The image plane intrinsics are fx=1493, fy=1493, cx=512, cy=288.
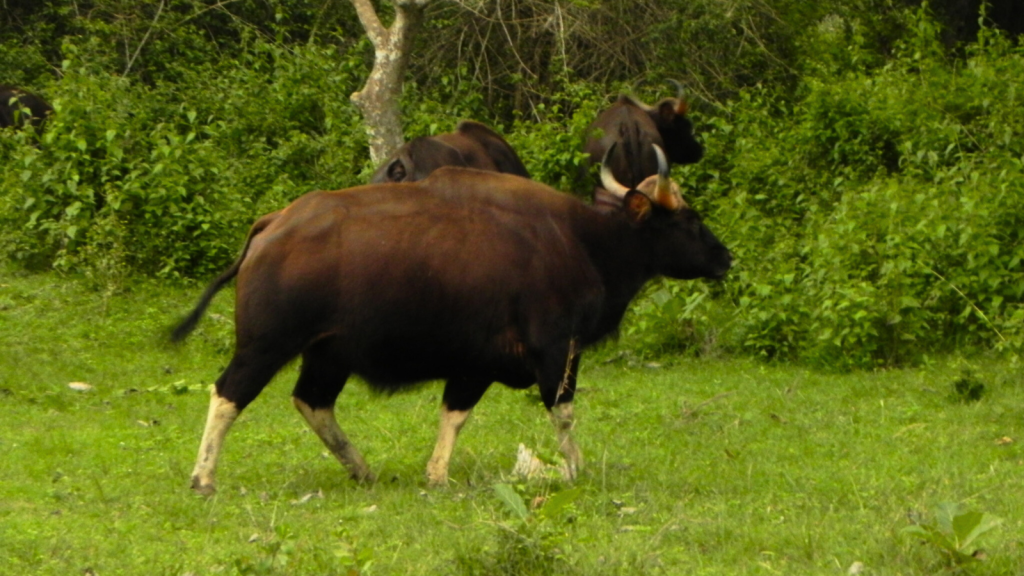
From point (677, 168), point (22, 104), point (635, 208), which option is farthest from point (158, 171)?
point (635, 208)

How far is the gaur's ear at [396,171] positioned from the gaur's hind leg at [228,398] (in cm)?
313

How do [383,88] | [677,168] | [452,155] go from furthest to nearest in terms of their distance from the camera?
[677,168]
[383,88]
[452,155]

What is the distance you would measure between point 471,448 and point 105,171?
18.9 ft

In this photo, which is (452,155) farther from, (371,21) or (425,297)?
(371,21)

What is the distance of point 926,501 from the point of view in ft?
19.1

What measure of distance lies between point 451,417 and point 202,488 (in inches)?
46.1

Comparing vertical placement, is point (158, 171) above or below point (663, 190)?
below

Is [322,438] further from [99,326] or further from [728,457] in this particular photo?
[99,326]

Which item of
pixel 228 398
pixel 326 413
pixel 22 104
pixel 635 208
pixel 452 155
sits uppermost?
pixel 635 208

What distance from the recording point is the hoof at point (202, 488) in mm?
6254

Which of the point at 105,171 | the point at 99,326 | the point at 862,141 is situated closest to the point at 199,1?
the point at 105,171

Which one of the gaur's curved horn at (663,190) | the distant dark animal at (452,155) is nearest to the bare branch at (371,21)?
the distant dark animal at (452,155)

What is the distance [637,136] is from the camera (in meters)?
12.0

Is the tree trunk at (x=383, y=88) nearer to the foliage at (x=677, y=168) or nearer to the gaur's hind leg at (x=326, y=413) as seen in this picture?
the foliage at (x=677, y=168)
